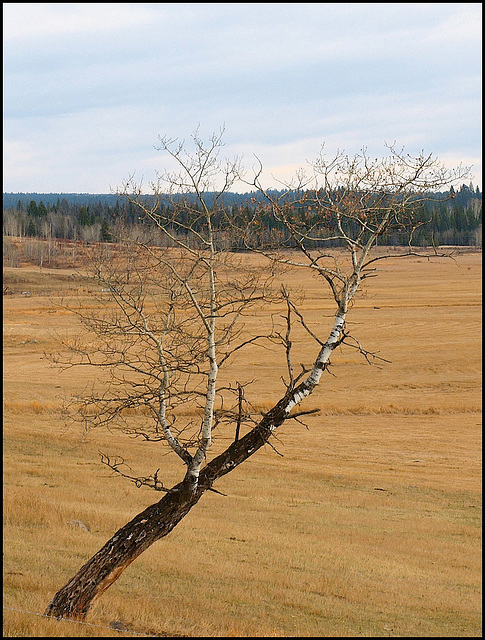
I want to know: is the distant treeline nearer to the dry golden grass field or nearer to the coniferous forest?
the coniferous forest

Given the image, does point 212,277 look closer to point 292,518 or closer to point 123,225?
point 123,225

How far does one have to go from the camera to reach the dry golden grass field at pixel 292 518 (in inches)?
480

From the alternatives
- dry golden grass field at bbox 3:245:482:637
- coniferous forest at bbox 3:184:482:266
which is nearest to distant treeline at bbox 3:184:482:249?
coniferous forest at bbox 3:184:482:266

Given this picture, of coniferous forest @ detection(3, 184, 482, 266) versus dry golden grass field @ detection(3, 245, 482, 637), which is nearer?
coniferous forest @ detection(3, 184, 482, 266)

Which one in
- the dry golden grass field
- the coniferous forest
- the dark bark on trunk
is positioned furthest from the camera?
the dry golden grass field

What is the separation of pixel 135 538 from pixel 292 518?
1238 centimetres

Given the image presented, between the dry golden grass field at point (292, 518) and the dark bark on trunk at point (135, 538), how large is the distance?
1.47 feet

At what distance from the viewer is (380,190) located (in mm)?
9898

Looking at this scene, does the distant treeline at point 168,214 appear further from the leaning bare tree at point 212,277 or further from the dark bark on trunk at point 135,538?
the dark bark on trunk at point 135,538

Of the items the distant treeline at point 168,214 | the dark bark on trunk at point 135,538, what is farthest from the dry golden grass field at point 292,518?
the distant treeline at point 168,214

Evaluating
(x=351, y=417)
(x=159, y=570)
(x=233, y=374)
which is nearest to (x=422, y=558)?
(x=159, y=570)

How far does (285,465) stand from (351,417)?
8820mm

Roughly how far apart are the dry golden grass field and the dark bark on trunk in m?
0.45

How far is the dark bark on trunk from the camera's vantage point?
9.10 metres
